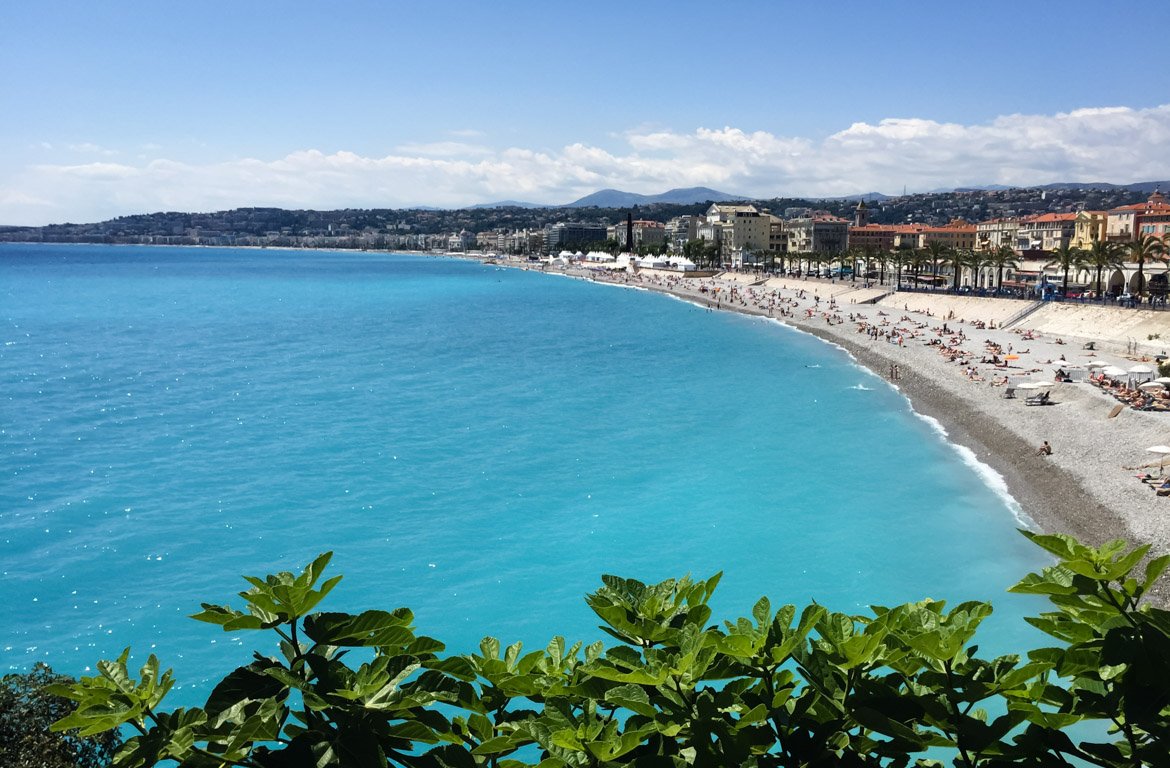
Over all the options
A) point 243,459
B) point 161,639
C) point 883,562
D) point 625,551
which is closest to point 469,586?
point 625,551

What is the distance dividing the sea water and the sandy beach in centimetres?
151

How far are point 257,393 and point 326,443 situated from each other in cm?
1358

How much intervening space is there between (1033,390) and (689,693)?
38423mm

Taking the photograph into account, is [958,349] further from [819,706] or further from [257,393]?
[819,706]

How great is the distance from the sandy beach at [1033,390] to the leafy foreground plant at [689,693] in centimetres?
1654

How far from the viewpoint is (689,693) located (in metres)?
3.57

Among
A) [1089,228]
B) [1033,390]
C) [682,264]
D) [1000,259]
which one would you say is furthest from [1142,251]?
[682,264]

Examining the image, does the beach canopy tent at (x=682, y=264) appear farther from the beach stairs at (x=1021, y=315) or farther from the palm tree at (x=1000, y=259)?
the beach stairs at (x=1021, y=315)

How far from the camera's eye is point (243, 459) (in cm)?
3091

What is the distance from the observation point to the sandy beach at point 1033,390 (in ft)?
75.7

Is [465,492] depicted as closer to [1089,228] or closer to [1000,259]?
[1000,259]

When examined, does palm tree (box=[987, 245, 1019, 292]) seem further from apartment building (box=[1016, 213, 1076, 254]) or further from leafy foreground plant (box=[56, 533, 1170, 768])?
leafy foreground plant (box=[56, 533, 1170, 768])

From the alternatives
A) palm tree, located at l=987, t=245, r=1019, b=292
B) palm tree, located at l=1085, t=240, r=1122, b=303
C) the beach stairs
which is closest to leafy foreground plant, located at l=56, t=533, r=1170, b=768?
the beach stairs

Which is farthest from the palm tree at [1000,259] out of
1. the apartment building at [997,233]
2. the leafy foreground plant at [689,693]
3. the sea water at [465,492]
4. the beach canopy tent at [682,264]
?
the leafy foreground plant at [689,693]
